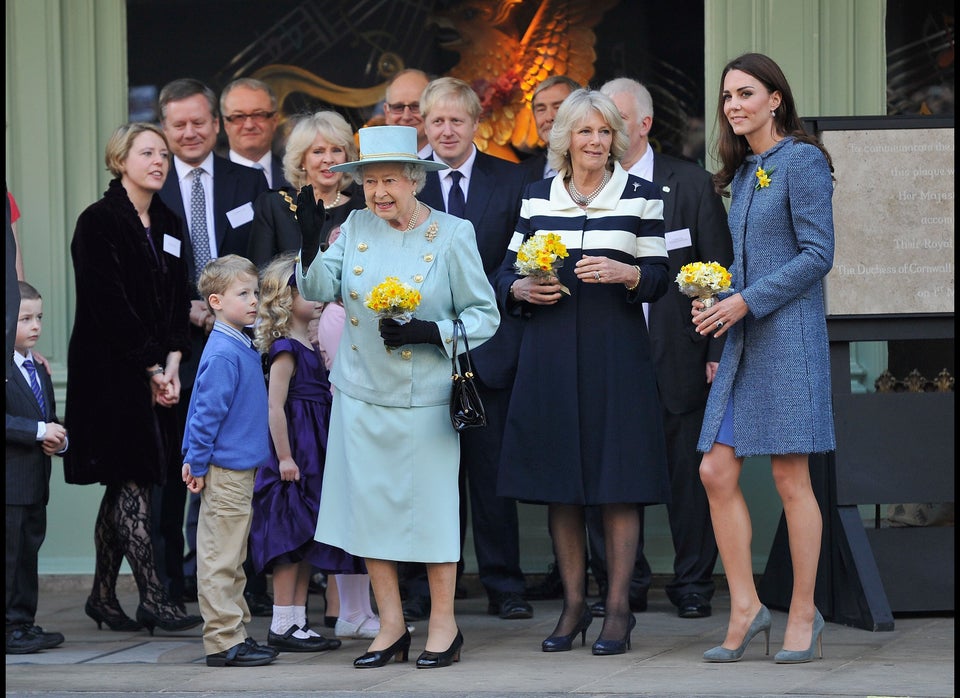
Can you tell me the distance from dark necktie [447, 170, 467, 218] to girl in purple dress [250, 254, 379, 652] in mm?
944

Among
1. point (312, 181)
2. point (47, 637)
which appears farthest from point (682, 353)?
point (47, 637)

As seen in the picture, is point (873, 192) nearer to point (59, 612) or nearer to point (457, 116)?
point (457, 116)

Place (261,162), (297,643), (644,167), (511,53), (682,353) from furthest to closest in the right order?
(511,53), (261,162), (644,167), (682,353), (297,643)

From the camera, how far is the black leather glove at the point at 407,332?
5574 mm

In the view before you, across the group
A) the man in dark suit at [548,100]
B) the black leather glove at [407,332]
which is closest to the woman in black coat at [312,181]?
the man in dark suit at [548,100]

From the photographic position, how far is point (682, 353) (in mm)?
7039

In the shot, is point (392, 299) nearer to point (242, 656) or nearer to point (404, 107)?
point (242, 656)

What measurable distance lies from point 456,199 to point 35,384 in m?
1.95

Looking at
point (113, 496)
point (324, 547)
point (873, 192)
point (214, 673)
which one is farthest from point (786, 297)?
point (113, 496)

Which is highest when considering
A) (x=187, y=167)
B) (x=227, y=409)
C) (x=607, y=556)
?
(x=187, y=167)

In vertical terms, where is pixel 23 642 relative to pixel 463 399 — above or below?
below

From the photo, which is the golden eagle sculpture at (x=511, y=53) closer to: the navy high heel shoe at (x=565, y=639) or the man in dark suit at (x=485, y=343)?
the man in dark suit at (x=485, y=343)

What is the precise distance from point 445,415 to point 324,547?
2.74 feet

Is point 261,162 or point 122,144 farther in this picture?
point 261,162
